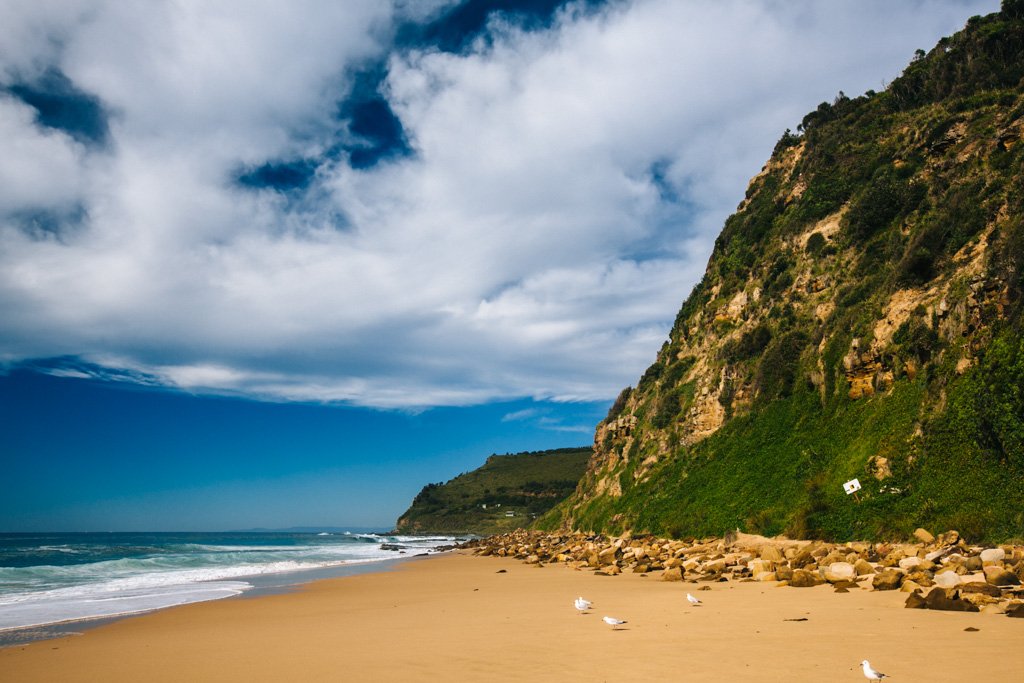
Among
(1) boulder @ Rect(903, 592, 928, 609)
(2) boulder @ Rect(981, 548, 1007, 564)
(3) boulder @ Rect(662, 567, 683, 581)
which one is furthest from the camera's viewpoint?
(3) boulder @ Rect(662, 567, 683, 581)

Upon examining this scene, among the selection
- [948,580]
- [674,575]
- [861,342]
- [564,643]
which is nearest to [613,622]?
[564,643]

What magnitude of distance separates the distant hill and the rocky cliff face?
262ft

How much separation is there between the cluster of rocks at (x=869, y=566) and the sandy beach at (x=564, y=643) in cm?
50

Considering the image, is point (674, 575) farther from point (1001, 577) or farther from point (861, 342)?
point (861, 342)

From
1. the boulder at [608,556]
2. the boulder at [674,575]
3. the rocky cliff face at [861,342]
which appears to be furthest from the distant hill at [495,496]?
the boulder at [674,575]

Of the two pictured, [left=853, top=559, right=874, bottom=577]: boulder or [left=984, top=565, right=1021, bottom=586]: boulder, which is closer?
[left=984, top=565, right=1021, bottom=586]: boulder

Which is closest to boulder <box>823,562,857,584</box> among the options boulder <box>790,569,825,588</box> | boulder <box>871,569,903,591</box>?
boulder <box>790,569,825,588</box>

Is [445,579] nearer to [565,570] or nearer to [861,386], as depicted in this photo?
[565,570]

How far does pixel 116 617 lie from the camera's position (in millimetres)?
16203

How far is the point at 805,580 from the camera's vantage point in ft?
46.0

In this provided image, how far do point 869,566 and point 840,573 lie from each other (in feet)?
2.55

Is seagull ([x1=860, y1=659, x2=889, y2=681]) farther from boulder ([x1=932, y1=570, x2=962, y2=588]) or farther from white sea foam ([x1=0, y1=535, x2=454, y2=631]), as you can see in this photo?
white sea foam ([x1=0, y1=535, x2=454, y2=631])

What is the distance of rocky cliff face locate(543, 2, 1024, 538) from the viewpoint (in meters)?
18.9

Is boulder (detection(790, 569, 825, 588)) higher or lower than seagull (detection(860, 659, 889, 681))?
lower
